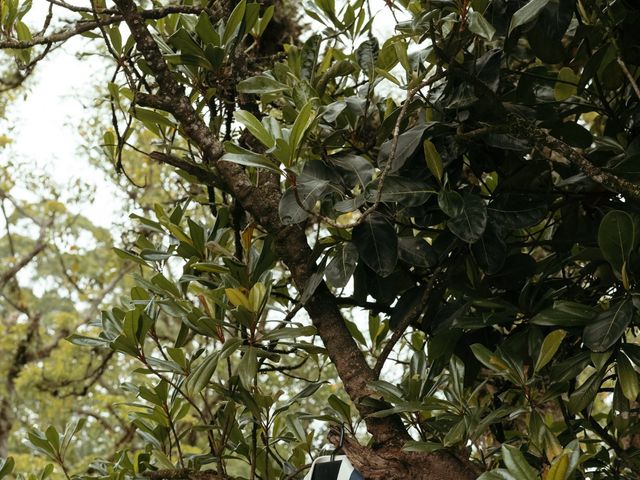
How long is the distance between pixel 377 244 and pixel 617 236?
33 centimetres

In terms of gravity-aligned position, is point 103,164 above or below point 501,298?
above

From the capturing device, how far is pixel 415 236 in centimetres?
124

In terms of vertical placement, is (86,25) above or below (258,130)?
above

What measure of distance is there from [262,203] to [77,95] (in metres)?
4.58

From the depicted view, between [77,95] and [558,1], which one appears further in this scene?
[77,95]

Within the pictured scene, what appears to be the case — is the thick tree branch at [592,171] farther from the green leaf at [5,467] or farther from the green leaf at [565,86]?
the green leaf at [5,467]

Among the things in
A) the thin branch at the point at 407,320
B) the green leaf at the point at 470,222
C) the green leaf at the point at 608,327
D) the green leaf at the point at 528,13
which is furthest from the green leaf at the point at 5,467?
the green leaf at the point at 528,13

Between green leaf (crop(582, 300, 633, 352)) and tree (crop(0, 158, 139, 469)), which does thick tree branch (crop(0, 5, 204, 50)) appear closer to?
green leaf (crop(582, 300, 633, 352))

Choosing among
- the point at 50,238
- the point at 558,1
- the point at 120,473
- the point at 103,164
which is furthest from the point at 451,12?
the point at 50,238

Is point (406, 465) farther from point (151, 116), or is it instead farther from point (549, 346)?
point (151, 116)

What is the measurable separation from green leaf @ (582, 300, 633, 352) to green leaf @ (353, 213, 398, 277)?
284 millimetres

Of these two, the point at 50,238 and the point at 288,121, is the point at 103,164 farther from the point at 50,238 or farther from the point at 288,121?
the point at 288,121

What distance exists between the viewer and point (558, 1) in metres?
1.14

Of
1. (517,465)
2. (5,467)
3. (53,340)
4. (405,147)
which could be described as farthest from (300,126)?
(53,340)
